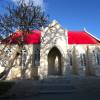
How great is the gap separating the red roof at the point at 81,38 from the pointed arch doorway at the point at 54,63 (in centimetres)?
312

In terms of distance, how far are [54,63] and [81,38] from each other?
268 inches

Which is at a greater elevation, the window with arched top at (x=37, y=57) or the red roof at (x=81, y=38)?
the red roof at (x=81, y=38)

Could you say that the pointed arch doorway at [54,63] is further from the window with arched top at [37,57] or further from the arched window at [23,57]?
the arched window at [23,57]

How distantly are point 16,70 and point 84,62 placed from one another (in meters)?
11.3

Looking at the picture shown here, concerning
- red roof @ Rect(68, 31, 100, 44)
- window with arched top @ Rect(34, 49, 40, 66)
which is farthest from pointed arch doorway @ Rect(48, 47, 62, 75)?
red roof @ Rect(68, 31, 100, 44)

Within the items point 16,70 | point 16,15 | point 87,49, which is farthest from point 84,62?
point 16,15

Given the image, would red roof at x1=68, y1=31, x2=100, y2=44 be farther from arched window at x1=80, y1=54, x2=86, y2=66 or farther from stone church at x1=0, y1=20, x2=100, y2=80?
arched window at x1=80, y1=54, x2=86, y2=66

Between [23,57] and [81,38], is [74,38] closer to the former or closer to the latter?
[81,38]

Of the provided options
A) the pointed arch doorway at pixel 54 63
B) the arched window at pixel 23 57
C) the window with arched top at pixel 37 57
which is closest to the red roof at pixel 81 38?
the pointed arch doorway at pixel 54 63

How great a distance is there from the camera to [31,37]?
36.8 meters

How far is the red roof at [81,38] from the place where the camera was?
3554cm

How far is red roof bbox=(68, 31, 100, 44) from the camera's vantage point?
3554 cm

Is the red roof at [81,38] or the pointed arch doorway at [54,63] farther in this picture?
the red roof at [81,38]

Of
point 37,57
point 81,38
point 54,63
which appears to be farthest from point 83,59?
point 37,57
